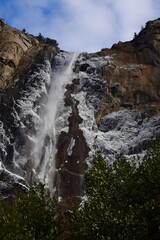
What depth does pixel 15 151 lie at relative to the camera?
5866 centimetres

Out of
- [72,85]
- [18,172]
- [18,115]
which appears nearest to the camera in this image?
[18,172]

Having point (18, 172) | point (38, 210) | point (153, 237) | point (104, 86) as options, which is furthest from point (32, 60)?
point (153, 237)

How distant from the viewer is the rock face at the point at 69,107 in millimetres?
57938

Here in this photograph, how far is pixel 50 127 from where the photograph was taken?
213ft

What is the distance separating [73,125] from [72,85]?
11638mm

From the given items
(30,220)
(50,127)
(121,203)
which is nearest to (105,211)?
(121,203)

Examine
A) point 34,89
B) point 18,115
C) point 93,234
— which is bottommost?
point 93,234

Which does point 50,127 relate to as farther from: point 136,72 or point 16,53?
point 16,53

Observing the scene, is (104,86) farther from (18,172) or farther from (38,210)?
(38,210)

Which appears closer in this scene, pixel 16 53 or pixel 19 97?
pixel 19 97

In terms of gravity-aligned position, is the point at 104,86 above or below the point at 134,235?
above

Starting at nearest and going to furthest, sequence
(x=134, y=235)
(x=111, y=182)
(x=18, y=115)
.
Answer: (x=134, y=235), (x=111, y=182), (x=18, y=115)

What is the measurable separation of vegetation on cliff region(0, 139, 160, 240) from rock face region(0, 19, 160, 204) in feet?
56.1

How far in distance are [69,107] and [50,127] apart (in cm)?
559
